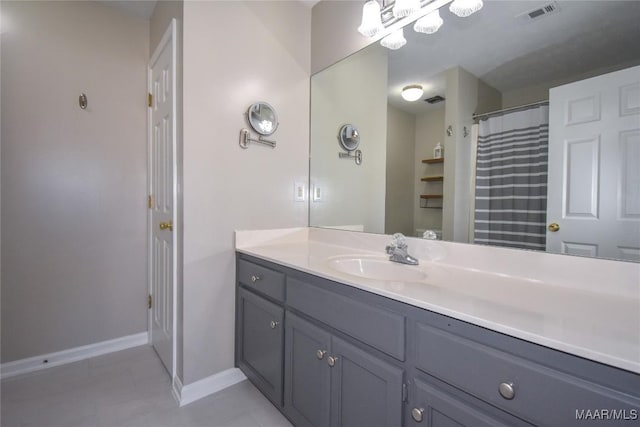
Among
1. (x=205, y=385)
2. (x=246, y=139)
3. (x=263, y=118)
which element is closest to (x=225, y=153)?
(x=246, y=139)

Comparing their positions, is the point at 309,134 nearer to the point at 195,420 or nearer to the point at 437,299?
the point at 437,299

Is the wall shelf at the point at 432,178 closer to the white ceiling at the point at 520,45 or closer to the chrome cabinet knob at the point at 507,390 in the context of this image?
the white ceiling at the point at 520,45

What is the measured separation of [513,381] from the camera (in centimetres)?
63

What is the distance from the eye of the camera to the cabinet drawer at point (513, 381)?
54 centimetres

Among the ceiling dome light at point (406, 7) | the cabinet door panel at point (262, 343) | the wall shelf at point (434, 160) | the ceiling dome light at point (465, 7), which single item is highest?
the ceiling dome light at point (406, 7)

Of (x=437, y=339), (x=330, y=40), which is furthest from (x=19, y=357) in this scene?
(x=330, y=40)

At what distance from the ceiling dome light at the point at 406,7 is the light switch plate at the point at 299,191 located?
3.70 ft

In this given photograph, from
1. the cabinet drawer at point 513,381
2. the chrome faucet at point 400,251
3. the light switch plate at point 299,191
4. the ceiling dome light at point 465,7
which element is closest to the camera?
the cabinet drawer at point 513,381

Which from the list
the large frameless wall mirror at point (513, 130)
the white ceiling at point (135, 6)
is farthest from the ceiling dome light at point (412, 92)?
the white ceiling at point (135, 6)

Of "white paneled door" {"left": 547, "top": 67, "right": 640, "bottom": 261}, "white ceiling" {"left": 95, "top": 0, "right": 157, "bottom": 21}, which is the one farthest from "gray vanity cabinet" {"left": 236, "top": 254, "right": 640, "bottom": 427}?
"white ceiling" {"left": 95, "top": 0, "right": 157, "bottom": 21}

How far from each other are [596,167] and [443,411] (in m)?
0.91

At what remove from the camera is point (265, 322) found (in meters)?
1.47

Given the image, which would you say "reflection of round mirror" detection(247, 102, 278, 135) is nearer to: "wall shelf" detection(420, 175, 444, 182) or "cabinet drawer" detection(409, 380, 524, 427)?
"wall shelf" detection(420, 175, 444, 182)

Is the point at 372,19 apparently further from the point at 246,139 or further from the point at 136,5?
the point at 136,5
